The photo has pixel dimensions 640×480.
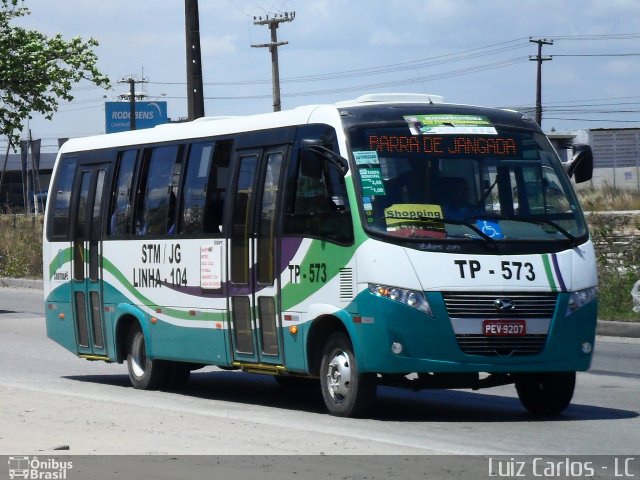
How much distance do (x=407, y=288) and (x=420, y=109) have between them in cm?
194

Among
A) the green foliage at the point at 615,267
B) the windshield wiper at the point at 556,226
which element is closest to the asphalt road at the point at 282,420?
the windshield wiper at the point at 556,226

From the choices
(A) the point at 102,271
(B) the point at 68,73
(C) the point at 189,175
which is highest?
(B) the point at 68,73

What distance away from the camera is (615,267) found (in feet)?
74.5

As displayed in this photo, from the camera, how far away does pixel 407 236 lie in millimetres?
11172

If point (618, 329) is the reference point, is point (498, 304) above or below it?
above

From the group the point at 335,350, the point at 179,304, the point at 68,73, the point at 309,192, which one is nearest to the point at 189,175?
the point at 179,304

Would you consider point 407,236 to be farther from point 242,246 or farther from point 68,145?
point 68,145

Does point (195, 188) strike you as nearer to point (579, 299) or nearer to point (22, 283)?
point (579, 299)

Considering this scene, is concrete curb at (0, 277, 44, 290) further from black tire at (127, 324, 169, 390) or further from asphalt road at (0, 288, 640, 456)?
black tire at (127, 324, 169, 390)

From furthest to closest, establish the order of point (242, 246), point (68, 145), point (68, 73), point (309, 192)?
point (68, 73) < point (68, 145) < point (242, 246) < point (309, 192)

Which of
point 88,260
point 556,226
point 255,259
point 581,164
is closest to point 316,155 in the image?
point 255,259

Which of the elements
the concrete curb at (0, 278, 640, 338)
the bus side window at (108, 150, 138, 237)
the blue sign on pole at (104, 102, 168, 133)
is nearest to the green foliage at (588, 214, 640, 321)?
the concrete curb at (0, 278, 640, 338)

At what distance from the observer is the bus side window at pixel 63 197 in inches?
647
